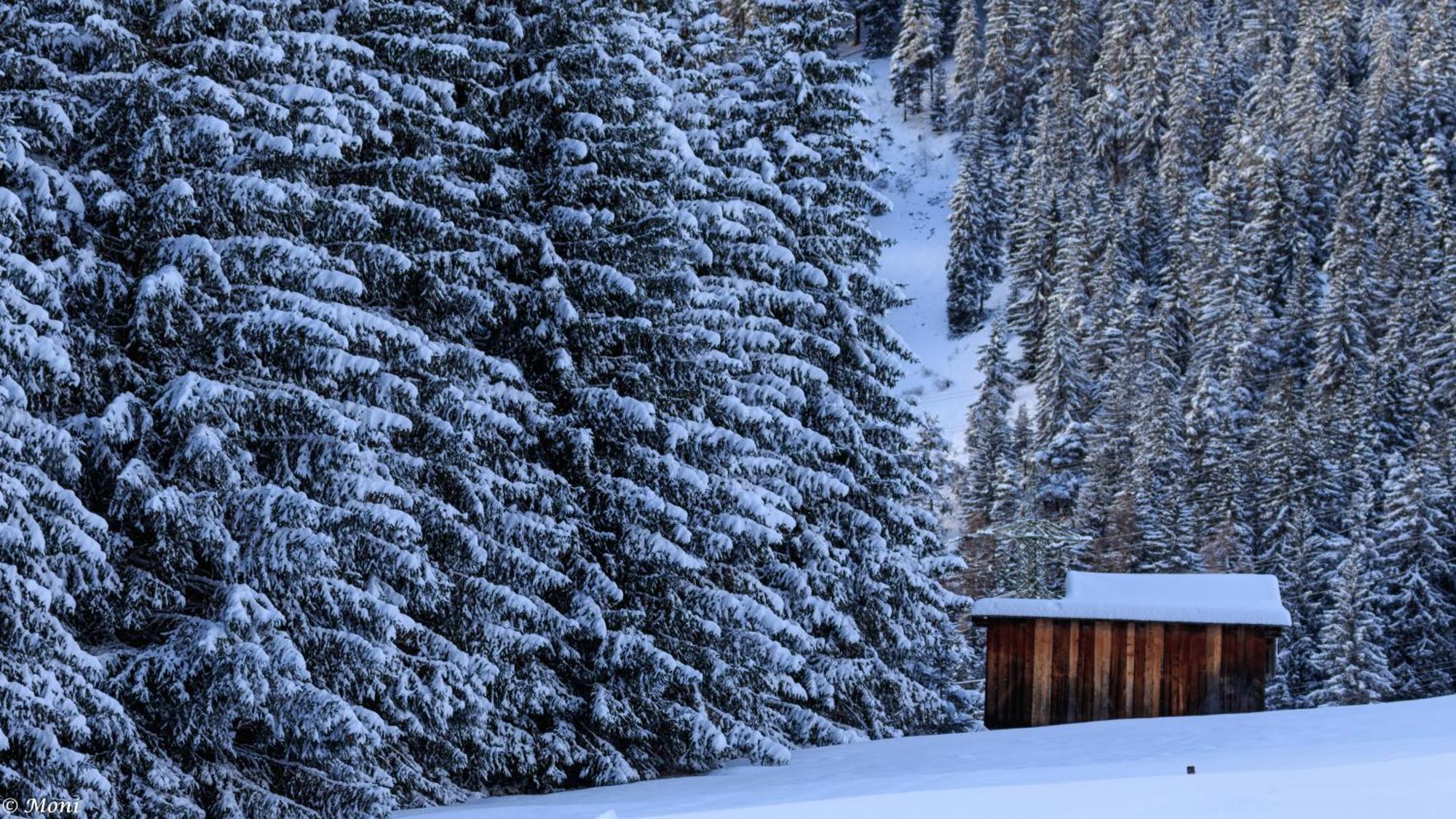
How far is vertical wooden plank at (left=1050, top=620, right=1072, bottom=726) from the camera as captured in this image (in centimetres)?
2020

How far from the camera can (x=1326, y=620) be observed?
50.1 meters

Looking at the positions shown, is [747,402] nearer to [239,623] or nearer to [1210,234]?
[239,623]

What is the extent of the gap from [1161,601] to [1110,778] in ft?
37.2

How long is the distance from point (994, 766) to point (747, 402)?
27.0ft

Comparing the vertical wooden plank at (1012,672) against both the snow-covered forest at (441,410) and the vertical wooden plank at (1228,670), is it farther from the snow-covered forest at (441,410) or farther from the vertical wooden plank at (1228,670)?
the vertical wooden plank at (1228,670)

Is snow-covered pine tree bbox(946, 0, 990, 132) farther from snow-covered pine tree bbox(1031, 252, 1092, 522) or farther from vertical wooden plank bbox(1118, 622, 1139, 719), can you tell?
vertical wooden plank bbox(1118, 622, 1139, 719)

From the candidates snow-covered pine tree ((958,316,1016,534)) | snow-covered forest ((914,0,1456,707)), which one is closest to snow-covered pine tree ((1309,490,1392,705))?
snow-covered forest ((914,0,1456,707))

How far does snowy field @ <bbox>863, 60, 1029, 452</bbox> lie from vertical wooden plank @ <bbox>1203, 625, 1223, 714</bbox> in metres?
56.6

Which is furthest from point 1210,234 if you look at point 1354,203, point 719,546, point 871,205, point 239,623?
point 239,623

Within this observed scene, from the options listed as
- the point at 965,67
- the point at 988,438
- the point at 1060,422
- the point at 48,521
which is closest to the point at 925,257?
the point at 965,67

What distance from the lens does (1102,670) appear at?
787 inches

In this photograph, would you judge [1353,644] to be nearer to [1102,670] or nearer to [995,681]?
[1102,670]

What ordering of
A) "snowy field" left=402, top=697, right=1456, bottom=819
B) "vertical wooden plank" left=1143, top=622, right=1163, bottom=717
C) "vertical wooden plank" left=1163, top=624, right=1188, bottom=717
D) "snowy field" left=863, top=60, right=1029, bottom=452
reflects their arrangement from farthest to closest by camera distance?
"snowy field" left=863, top=60, right=1029, bottom=452 → "vertical wooden plank" left=1143, top=622, right=1163, bottom=717 → "vertical wooden plank" left=1163, top=624, right=1188, bottom=717 → "snowy field" left=402, top=697, right=1456, bottom=819

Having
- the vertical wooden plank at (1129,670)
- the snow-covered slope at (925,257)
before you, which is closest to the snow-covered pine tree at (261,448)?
the vertical wooden plank at (1129,670)
